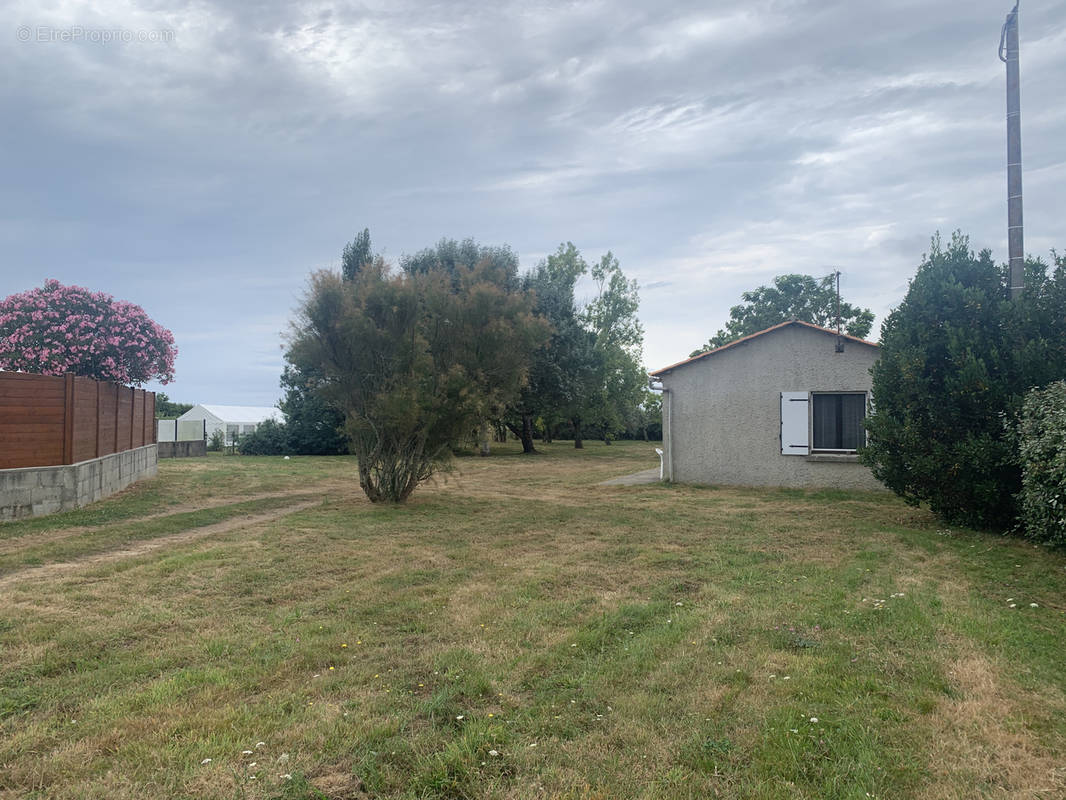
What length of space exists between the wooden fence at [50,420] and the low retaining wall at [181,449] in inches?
603

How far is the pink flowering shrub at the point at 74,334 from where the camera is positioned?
45.7 ft

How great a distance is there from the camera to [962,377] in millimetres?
9086

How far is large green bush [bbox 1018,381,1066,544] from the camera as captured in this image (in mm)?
6629

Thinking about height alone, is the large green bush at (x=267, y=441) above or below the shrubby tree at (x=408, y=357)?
below

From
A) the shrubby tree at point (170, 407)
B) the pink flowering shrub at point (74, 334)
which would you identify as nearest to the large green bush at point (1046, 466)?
the pink flowering shrub at point (74, 334)

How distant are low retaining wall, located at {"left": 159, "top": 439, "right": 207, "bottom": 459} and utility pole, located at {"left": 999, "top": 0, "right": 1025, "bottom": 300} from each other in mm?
28093

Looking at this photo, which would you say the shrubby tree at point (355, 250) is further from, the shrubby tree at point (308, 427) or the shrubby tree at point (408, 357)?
the shrubby tree at point (408, 357)

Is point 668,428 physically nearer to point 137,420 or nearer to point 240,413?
point 137,420

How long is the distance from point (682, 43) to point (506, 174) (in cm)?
461

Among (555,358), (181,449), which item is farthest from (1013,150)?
(181,449)

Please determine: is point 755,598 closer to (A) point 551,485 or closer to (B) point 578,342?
(A) point 551,485

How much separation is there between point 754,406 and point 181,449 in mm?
23830

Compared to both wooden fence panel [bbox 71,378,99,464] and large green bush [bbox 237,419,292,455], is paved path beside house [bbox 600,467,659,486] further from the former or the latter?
large green bush [bbox 237,419,292,455]

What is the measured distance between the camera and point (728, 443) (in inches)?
615
